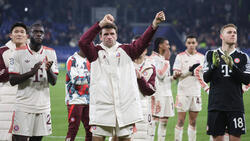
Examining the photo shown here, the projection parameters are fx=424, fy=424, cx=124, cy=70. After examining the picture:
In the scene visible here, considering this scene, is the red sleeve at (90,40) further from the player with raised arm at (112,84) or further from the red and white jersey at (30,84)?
the red and white jersey at (30,84)

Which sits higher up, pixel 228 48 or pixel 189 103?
pixel 228 48

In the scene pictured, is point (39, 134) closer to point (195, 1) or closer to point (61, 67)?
point (61, 67)

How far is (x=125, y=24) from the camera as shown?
4016 centimetres

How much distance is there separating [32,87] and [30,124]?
53 centimetres

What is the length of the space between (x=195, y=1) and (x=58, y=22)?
14149 millimetres

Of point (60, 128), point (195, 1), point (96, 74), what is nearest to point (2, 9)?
point (195, 1)

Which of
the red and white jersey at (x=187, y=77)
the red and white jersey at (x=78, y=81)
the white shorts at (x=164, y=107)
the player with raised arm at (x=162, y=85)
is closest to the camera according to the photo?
the red and white jersey at (x=78, y=81)

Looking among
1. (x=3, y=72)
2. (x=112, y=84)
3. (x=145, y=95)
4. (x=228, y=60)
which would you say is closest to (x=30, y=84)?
(x=3, y=72)

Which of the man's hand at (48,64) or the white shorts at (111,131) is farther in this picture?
the man's hand at (48,64)

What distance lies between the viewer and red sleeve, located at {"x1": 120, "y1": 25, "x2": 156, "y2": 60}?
5.21 m

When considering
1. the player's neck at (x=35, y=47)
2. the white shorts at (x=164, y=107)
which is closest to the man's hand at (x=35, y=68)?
the player's neck at (x=35, y=47)

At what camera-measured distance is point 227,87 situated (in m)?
6.28

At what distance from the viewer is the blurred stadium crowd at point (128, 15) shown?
3791cm

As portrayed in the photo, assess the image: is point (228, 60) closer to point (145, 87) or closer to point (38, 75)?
point (145, 87)
